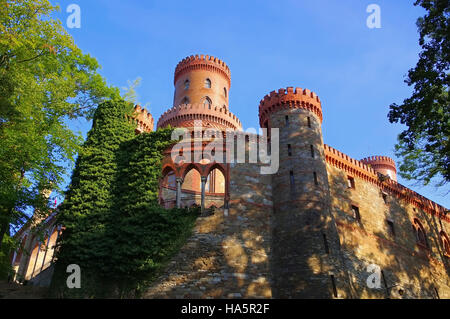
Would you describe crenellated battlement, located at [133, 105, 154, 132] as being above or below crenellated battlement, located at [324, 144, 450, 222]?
above

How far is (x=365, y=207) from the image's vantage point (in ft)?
78.6

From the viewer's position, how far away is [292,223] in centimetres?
1816

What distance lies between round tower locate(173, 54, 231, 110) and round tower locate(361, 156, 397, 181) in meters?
19.2

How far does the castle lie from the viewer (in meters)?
16.5

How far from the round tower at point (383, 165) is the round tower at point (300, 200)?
73.4ft

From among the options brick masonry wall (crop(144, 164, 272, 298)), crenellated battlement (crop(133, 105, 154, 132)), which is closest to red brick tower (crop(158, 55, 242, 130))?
crenellated battlement (crop(133, 105, 154, 132))

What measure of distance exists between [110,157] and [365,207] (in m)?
15.6

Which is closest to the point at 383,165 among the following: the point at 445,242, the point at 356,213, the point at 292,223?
the point at 445,242

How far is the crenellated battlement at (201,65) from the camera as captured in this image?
32938mm

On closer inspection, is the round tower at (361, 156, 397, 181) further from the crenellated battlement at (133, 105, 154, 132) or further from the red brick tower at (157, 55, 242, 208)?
the crenellated battlement at (133, 105, 154, 132)

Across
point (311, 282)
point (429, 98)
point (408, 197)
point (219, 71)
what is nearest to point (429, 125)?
point (429, 98)

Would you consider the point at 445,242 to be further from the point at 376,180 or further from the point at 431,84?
the point at 431,84

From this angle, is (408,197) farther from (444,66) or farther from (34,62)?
(34,62)

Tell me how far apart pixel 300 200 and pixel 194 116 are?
40.6 ft
